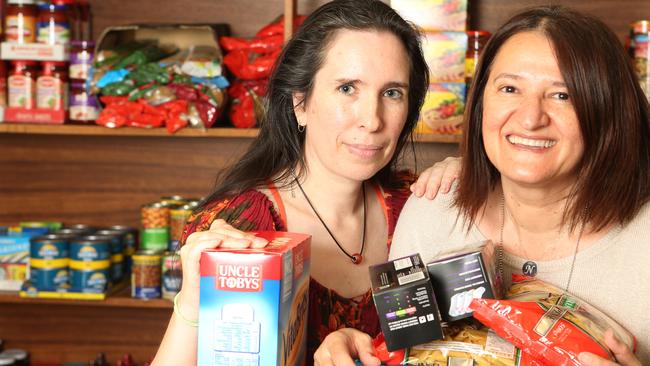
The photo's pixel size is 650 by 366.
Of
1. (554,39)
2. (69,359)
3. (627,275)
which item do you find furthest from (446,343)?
(69,359)

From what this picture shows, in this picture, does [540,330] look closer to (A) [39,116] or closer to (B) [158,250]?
(B) [158,250]

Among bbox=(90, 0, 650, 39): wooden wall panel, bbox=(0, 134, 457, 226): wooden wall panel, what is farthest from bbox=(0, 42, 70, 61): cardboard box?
bbox=(0, 134, 457, 226): wooden wall panel

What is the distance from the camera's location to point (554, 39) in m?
1.22

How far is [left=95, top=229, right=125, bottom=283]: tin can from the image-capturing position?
2.25 metres

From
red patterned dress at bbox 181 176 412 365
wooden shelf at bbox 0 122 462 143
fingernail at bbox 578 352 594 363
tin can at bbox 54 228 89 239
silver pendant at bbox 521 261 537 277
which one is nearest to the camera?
fingernail at bbox 578 352 594 363

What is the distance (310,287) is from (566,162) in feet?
1.63

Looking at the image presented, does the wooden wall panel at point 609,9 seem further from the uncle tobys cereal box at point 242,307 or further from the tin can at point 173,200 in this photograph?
the uncle tobys cereal box at point 242,307

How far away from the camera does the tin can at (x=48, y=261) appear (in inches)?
85.8

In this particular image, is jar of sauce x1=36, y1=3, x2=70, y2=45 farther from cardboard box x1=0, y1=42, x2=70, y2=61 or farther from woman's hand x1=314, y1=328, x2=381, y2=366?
woman's hand x1=314, y1=328, x2=381, y2=366

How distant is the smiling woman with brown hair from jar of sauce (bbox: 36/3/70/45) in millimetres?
1329

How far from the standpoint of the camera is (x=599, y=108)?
1.19m

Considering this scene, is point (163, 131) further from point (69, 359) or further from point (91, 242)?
point (69, 359)

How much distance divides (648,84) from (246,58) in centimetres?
106

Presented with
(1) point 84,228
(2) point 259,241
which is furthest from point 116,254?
(2) point 259,241
